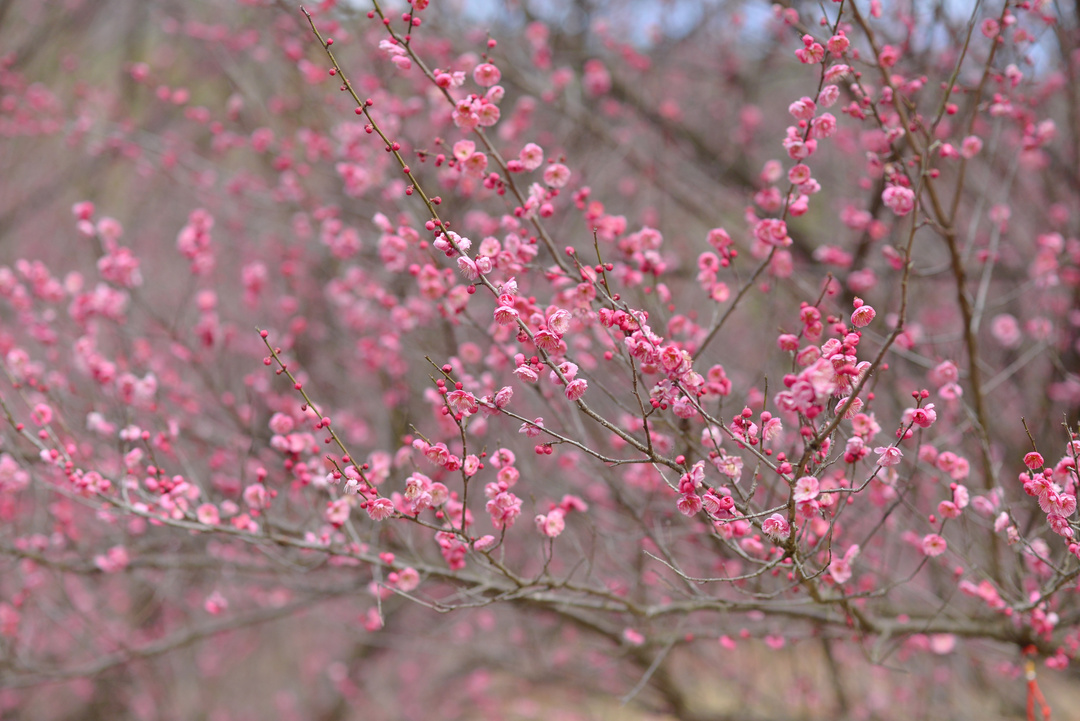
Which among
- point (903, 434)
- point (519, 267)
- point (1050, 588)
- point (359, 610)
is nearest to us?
point (903, 434)

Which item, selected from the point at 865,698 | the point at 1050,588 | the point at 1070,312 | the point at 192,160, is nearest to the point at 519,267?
the point at 1050,588

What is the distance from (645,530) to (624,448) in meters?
0.64

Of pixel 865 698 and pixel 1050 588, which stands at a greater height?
pixel 1050 588

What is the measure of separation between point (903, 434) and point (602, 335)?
3.80 feet

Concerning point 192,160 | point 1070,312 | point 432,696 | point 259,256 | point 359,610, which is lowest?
point 432,696

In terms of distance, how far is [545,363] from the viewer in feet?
7.12

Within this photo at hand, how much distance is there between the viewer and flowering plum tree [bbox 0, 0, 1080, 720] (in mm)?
2537

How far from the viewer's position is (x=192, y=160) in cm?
701

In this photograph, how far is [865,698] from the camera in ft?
17.6

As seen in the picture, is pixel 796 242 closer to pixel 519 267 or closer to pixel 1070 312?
pixel 1070 312

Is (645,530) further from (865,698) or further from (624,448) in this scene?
(865,698)

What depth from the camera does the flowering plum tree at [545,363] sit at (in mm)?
2537

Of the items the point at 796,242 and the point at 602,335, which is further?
the point at 796,242

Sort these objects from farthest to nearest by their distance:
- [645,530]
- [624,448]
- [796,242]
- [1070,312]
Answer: [796,242], [1070,312], [624,448], [645,530]
